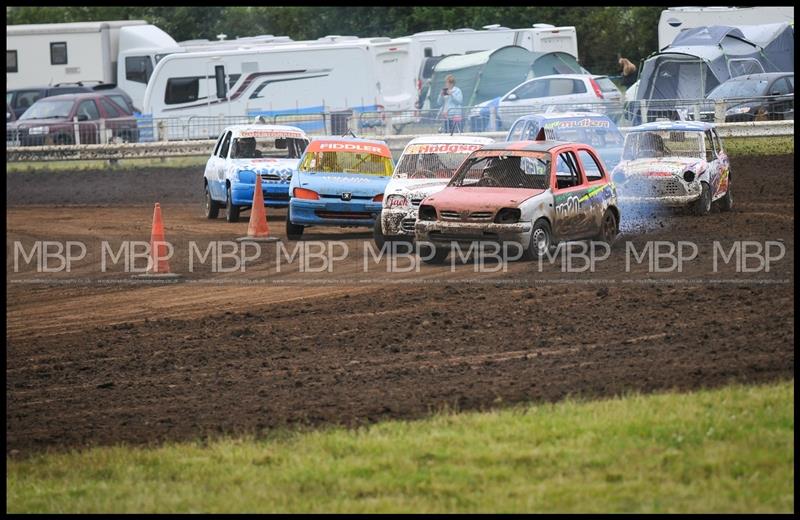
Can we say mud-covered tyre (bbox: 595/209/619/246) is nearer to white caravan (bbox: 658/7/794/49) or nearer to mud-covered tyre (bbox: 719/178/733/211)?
mud-covered tyre (bbox: 719/178/733/211)

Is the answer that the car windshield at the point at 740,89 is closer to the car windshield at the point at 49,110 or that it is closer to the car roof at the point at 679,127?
the car roof at the point at 679,127

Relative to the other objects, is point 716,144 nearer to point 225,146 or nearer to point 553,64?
point 225,146

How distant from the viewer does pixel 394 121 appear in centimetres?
3133

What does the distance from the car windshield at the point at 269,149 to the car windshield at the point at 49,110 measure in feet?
46.5

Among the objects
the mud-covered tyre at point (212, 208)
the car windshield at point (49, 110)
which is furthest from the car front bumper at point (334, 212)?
the car windshield at point (49, 110)

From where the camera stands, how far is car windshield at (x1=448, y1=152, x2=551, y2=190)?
16.1 meters

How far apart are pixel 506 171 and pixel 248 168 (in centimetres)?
630

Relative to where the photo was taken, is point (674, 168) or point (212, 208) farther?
point (212, 208)

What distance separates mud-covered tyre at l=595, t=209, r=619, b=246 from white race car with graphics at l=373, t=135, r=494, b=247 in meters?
2.12

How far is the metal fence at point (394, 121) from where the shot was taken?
95.2ft

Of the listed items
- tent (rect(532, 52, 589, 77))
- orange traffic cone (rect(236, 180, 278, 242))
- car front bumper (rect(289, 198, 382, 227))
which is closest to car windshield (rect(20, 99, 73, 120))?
tent (rect(532, 52, 589, 77))

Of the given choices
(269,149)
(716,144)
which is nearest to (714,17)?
(716,144)

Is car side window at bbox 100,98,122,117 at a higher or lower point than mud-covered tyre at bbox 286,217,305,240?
higher

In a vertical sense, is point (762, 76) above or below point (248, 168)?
above
